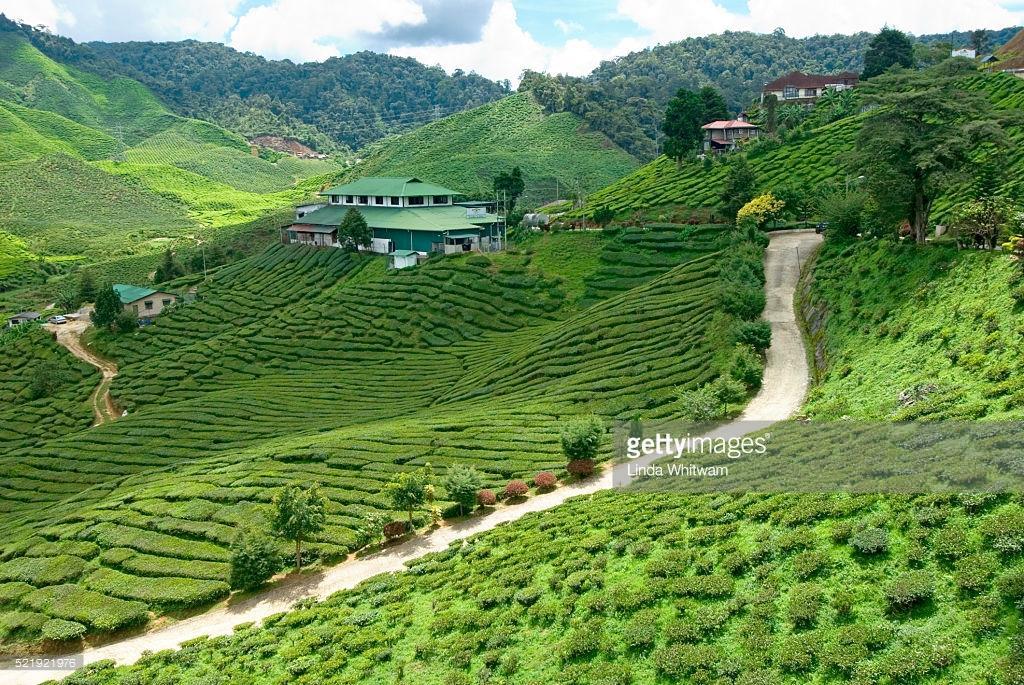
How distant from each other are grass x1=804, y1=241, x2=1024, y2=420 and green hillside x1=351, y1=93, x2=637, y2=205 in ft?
295

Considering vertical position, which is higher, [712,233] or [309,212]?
[309,212]

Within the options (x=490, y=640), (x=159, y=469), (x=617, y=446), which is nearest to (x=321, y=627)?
(x=490, y=640)

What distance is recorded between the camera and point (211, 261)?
394 ft

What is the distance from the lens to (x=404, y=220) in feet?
323

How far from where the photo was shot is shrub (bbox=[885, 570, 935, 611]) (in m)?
18.8

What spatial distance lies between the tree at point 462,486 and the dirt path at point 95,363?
163 ft

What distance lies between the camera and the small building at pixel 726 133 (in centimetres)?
11062

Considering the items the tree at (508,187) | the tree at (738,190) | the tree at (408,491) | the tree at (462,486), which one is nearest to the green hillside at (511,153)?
the tree at (508,187)

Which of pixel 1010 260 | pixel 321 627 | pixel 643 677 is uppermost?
pixel 1010 260

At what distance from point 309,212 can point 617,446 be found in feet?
298

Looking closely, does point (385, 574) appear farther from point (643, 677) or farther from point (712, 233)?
point (712, 233)

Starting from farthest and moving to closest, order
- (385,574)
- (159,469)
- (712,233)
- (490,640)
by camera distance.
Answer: (712,233) → (159,469) → (385,574) → (490,640)

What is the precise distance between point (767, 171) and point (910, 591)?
7923cm

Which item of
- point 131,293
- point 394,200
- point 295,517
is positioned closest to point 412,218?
point 394,200
